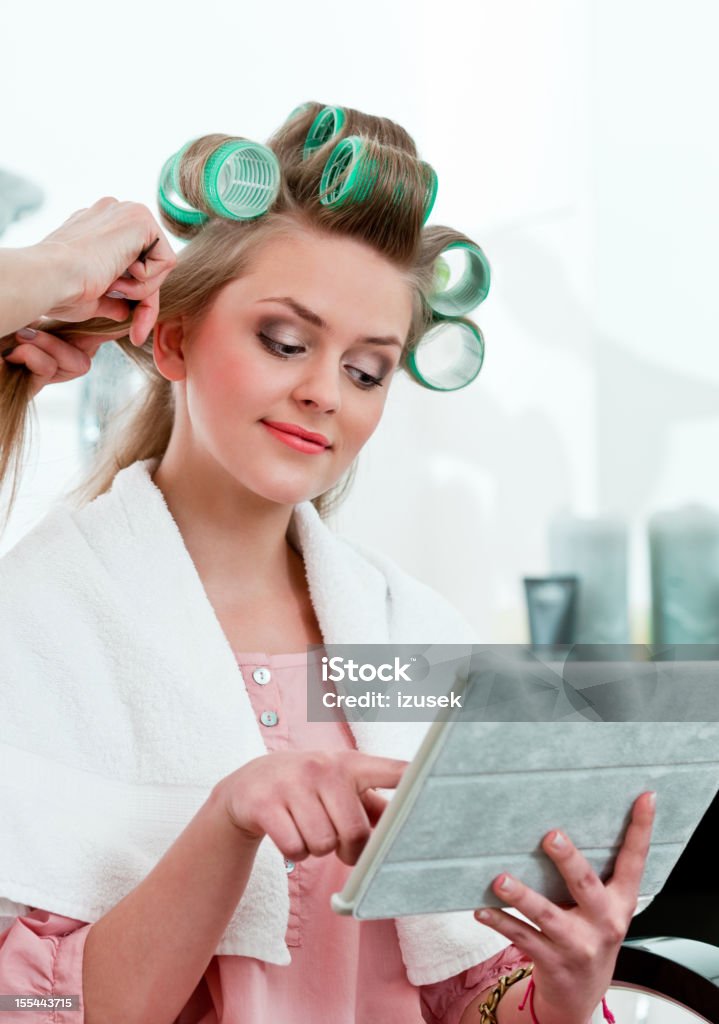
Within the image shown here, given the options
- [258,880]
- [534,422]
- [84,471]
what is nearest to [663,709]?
[258,880]

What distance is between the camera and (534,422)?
2676 millimetres

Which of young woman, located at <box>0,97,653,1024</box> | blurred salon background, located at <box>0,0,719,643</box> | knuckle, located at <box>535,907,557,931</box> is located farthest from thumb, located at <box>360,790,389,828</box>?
blurred salon background, located at <box>0,0,719,643</box>

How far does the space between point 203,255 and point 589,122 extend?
5.97 feet

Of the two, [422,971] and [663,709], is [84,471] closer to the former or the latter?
[422,971]

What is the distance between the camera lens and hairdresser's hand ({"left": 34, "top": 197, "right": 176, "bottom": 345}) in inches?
28.8

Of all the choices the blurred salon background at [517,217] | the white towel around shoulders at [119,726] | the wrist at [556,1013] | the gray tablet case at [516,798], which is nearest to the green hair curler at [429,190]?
the white towel around shoulders at [119,726]

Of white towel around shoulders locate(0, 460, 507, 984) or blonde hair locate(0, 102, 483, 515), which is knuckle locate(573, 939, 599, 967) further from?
blonde hair locate(0, 102, 483, 515)

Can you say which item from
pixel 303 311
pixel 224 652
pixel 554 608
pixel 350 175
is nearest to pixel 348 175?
pixel 350 175

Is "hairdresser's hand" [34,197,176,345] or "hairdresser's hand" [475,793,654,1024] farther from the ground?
"hairdresser's hand" [34,197,176,345]

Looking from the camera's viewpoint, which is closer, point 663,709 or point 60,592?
point 663,709

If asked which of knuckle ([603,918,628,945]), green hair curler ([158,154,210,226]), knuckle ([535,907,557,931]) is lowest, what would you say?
knuckle ([603,918,628,945])

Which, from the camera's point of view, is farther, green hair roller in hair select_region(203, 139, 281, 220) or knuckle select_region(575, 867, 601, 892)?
green hair roller in hair select_region(203, 139, 281, 220)

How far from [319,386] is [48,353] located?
8.4 inches

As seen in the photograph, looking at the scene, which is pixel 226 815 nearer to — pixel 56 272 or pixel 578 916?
pixel 578 916
